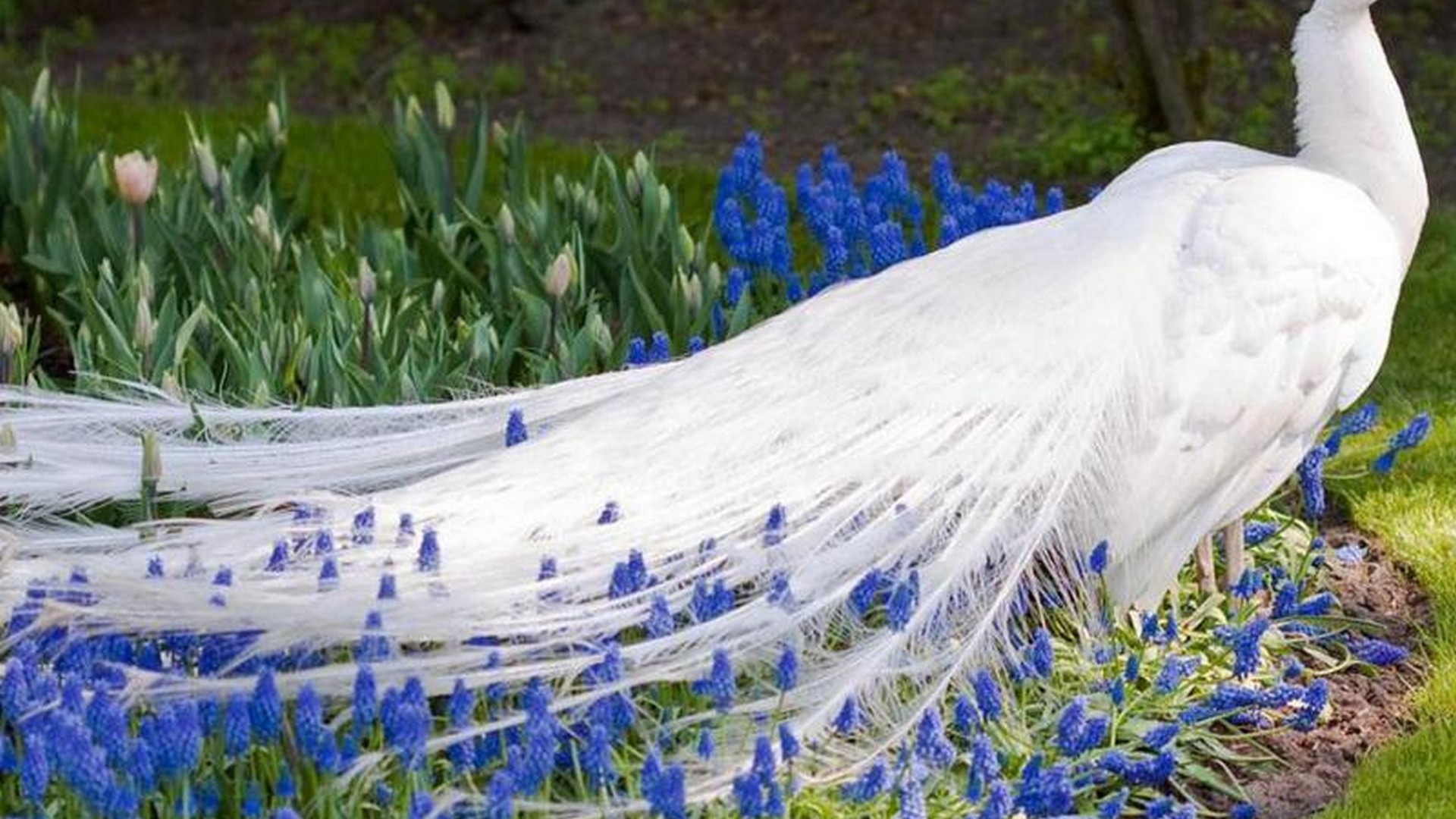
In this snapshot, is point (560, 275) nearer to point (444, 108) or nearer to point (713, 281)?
point (713, 281)

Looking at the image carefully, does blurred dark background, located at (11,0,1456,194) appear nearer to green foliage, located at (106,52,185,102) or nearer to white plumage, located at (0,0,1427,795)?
green foliage, located at (106,52,185,102)

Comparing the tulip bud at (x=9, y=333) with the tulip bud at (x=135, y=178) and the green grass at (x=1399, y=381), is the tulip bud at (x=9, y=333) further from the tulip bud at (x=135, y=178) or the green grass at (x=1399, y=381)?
the green grass at (x=1399, y=381)

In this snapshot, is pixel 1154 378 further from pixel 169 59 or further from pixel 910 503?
pixel 169 59

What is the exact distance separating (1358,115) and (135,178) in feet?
8.44

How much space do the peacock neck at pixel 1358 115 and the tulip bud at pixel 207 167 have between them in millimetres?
2572

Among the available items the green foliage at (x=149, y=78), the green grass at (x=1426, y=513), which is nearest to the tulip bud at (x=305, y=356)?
the green grass at (x=1426, y=513)

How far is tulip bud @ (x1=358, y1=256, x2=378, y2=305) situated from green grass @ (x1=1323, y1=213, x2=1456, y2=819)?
210 cm

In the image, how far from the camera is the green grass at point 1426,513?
13.1 ft

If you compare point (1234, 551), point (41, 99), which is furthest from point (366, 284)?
point (1234, 551)

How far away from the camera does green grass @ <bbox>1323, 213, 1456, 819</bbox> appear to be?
4.00m

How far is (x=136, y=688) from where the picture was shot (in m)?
3.36

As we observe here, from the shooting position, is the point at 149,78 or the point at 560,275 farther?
the point at 149,78

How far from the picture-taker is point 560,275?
16.3 feet

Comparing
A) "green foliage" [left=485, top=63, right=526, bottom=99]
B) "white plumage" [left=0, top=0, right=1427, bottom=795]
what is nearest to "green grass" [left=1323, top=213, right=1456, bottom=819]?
"white plumage" [left=0, top=0, right=1427, bottom=795]
